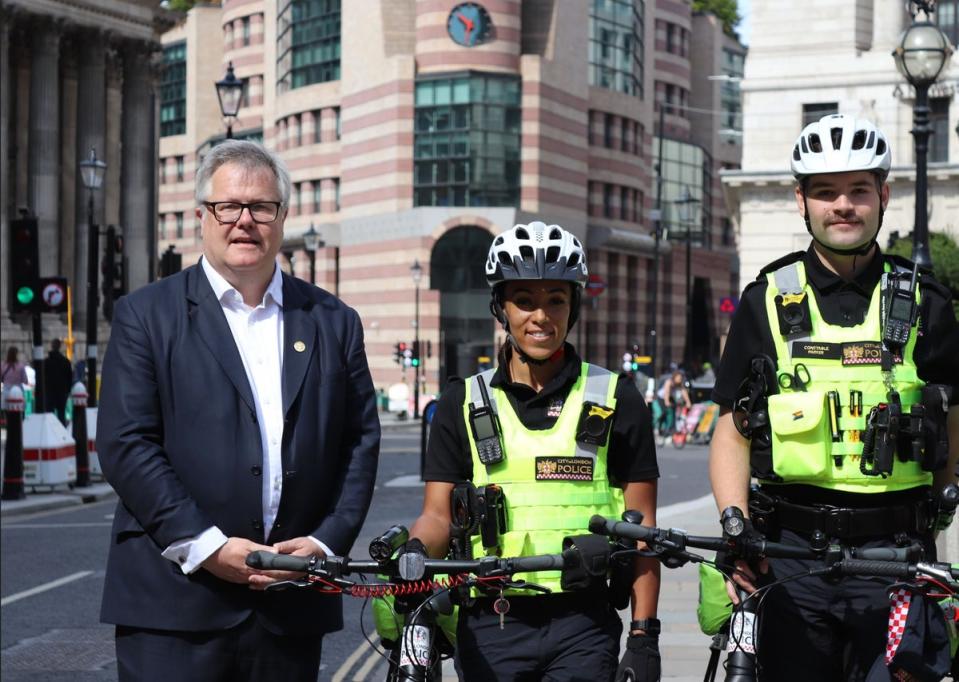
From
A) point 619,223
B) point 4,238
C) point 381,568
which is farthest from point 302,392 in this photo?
point 619,223

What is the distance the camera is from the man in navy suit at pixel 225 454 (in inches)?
187

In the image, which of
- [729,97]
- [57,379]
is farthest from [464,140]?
[57,379]

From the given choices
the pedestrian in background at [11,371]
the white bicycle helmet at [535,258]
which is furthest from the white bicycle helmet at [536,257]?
the pedestrian in background at [11,371]

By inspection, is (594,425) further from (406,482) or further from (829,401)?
(406,482)

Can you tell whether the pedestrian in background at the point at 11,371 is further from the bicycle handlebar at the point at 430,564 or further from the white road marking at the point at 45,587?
the bicycle handlebar at the point at 430,564

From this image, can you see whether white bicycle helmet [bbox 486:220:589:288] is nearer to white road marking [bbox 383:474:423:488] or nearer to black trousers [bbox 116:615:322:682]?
black trousers [bbox 116:615:322:682]

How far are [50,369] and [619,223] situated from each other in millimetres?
64757

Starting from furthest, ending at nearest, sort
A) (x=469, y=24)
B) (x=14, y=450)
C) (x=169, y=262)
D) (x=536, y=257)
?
(x=469, y=24), (x=169, y=262), (x=14, y=450), (x=536, y=257)

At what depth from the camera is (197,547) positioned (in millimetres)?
4664

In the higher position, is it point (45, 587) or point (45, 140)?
point (45, 140)

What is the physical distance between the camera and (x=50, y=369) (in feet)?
106

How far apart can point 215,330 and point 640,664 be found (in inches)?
60.9

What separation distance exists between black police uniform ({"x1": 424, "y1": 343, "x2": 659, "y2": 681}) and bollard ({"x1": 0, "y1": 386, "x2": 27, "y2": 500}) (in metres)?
16.3

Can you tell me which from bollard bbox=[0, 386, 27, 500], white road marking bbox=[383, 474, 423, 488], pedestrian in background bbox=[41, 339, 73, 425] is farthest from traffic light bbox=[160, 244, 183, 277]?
bollard bbox=[0, 386, 27, 500]
